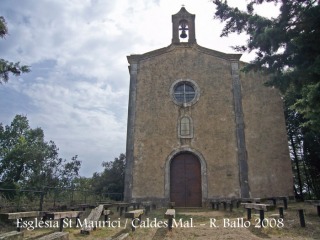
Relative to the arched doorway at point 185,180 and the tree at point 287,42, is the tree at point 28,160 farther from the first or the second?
the tree at point 287,42

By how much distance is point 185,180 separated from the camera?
1407cm

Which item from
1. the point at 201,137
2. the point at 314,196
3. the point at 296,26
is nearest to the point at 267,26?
the point at 296,26

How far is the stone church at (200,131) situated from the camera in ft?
45.2

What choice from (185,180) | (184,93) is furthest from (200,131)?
(185,180)

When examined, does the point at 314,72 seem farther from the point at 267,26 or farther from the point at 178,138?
the point at 178,138

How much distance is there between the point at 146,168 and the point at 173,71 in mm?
5736

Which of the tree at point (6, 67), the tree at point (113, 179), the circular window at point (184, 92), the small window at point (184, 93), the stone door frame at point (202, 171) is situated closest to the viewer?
the tree at point (6, 67)

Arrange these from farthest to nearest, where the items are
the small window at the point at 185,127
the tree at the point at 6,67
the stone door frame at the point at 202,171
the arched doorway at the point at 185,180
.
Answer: the small window at the point at 185,127, the arched doorway at the point at 185,180, the stone door frame at the point at 202,171, the tree at the point at 6,67

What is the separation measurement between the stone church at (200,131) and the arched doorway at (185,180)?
1.9 inches

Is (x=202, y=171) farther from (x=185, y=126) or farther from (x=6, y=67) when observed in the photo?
(x=6, y=67)

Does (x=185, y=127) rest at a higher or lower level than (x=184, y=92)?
lower

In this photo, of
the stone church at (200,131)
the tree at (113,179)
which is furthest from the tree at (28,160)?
the stone church at (200,131)

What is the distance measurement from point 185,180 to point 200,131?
2.64 m

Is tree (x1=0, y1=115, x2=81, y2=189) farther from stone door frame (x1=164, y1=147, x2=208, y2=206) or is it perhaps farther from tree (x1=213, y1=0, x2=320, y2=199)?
tree (x1=213, y1=0, x2=320, y2=199)
